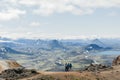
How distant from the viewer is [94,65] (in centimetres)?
12888

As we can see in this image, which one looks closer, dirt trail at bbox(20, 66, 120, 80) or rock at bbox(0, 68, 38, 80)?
dirt trail at bbox(20, 66, 120, 80)

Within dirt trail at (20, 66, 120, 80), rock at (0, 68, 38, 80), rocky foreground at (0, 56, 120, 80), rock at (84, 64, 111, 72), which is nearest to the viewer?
rocky foreground at (0, 56, 120, 80)

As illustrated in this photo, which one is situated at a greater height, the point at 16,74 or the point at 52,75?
the point at 52,75

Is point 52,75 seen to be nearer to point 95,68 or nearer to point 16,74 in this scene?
point 16,74

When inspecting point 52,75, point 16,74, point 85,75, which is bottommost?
point 85,75

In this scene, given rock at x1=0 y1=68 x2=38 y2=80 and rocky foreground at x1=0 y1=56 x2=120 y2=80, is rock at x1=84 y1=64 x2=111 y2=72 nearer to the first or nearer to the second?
rocky foreground at x1=0 y1=56 x2=120 y2=80

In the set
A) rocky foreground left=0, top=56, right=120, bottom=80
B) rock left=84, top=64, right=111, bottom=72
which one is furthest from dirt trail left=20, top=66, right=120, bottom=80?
rock left=84, top=64, right=111, bottom=72

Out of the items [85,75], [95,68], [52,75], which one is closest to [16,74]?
[52,75]

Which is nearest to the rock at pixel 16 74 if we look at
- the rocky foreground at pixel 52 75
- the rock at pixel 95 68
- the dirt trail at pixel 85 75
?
the rocky foreground at pixel 52 75

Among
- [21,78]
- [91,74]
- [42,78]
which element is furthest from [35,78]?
[91,74]

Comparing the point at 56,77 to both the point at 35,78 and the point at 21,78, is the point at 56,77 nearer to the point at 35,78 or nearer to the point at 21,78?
the point at 35,78

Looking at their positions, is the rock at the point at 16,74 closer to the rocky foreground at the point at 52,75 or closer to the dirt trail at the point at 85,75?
the rocky foreground at the point at 52,75

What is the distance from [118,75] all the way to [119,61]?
41250 millimetres

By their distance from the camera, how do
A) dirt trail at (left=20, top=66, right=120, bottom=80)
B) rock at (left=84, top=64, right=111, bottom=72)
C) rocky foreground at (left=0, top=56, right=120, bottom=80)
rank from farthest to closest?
rock at (left=84, top=64, right=111, bottom=72) → dirt trail at (left=20, top=66, right=120, bottom=80) → rocky foreground at (left=0, top=56, right=120, bottom=80)
